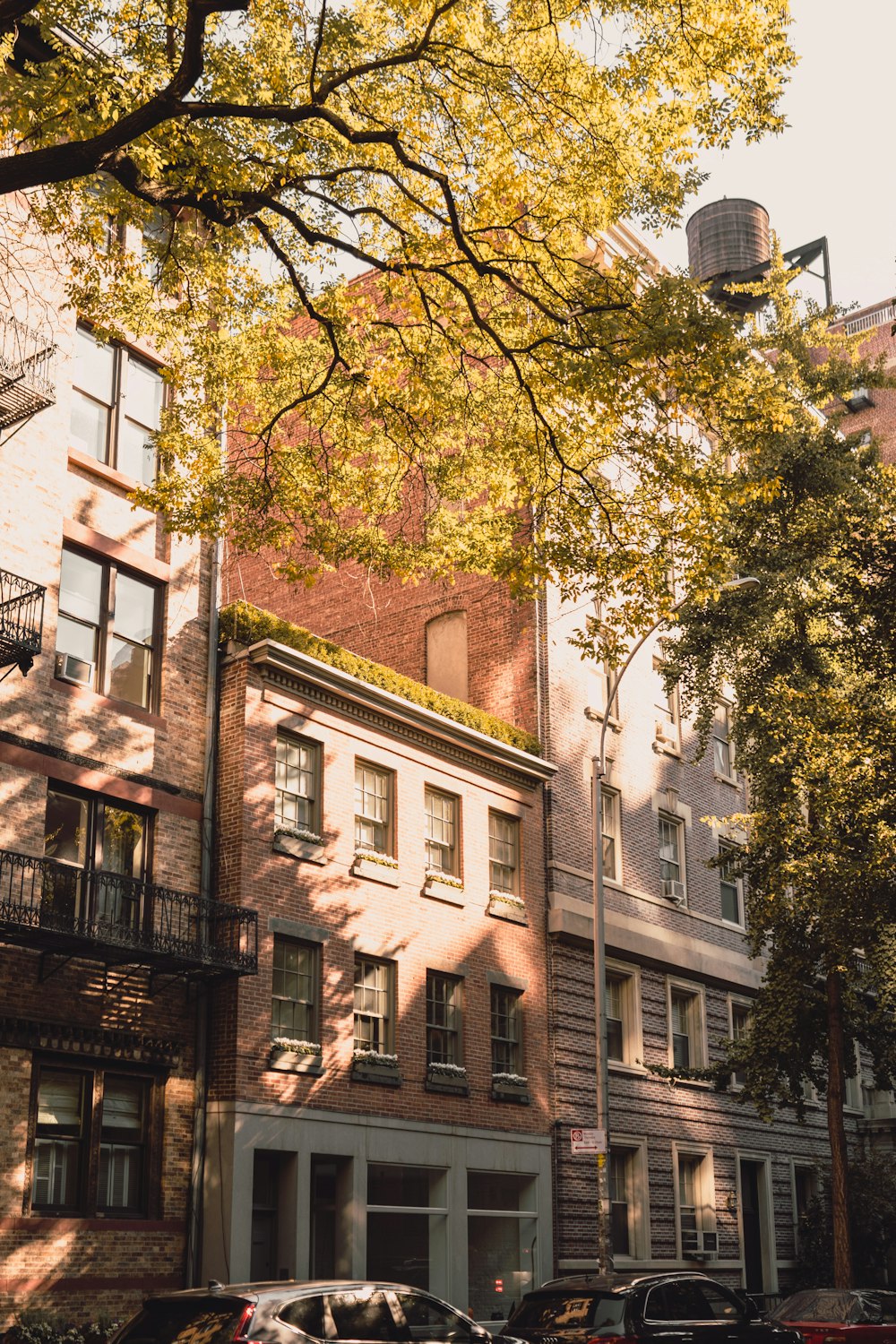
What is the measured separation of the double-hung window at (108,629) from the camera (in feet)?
70.8

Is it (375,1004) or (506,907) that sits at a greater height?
(506,907)

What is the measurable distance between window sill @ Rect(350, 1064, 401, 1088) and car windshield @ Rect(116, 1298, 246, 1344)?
12.6 meters

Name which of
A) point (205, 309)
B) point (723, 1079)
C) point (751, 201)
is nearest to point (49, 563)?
point (205, 309)

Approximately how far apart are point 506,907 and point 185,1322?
17865 millimetres

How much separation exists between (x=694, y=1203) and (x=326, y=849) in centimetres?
1529

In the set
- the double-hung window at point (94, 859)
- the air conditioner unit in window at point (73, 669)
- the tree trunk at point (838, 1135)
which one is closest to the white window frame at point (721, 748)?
the tree trunk at point (838, 1135)

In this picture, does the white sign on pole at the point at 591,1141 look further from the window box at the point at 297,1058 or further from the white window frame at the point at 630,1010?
the white window frame at the point at 630,1010

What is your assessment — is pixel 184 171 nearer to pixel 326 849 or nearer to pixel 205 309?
pixel 205 309

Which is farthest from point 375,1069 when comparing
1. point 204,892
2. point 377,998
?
point 204,892

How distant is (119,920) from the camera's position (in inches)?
822

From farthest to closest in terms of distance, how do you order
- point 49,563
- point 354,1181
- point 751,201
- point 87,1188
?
point 751,201
point 354,1181
point 49,563
point 87,1188

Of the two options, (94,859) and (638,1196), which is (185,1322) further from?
(638,1196)

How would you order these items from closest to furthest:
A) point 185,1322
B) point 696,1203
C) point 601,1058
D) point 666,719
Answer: point 185,1322 < point 601,1058 < point 696,1203 < point 666,719

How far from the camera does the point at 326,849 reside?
80.7 feet
